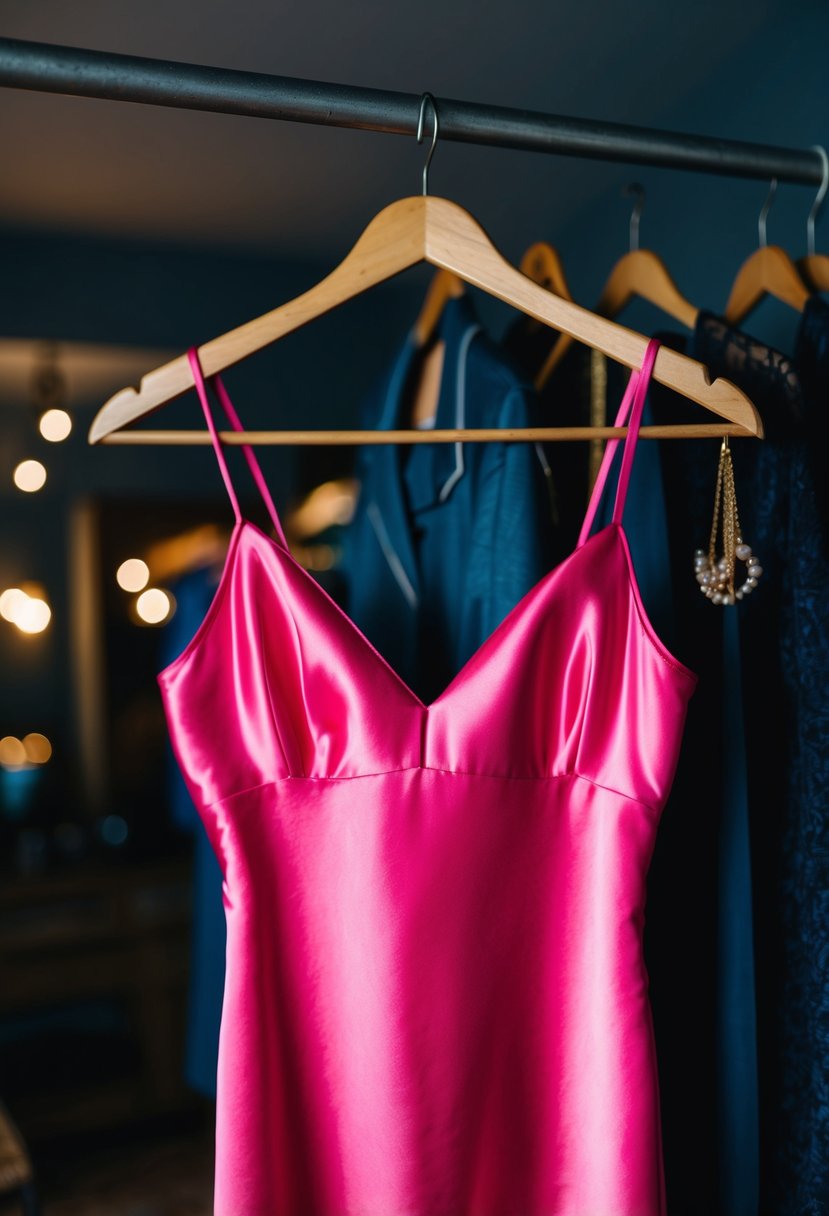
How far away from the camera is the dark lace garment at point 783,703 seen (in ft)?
2.99

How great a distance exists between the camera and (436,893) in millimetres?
837

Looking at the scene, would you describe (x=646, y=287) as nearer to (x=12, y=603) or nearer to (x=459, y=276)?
(x=459, y=276)

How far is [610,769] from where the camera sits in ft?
2.79

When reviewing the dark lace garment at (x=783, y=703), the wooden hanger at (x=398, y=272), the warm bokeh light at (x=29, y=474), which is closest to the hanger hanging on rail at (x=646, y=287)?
the dark lace garment at (x=783, y=703)

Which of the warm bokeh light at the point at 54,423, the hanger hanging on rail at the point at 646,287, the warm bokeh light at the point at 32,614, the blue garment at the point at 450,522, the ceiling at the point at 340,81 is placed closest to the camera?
the blue garment at the point at 450,522

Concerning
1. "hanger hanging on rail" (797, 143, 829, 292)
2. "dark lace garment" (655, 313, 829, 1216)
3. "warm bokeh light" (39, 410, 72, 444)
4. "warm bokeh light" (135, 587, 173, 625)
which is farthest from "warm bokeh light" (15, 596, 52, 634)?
"hanger hanging on rail" (797, 143, 829, 292)

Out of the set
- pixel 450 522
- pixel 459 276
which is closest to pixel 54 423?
pixel 450 522

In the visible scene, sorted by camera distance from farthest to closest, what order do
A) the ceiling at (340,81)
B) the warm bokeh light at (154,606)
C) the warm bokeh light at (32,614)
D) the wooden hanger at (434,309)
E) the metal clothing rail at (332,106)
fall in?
the warm bokeh light at (154,606) → the warm bokeh light at (32,614) → the ceiling at (340,81) → the wooden hanger at (434,309) → the metal clothing rail at (332,106)

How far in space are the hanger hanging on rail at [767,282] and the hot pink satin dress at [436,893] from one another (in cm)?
36

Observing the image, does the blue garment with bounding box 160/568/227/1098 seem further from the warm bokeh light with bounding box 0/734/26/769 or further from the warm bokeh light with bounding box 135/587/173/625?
the warm bokeh light with bounding box 0/734/26/769

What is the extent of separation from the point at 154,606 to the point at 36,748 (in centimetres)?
69

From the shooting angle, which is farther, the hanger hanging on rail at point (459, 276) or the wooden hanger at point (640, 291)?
the wooden hanger at point (640, 291)

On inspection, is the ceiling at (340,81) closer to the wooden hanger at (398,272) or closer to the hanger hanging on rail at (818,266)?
the hanger hanging on rail at (818,266)

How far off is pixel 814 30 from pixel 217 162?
1233mm
